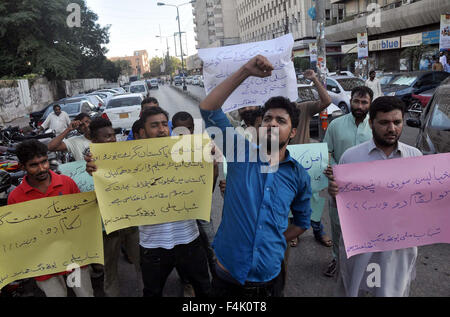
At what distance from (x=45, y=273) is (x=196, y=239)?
1.08 meters

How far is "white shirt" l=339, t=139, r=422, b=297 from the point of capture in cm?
247

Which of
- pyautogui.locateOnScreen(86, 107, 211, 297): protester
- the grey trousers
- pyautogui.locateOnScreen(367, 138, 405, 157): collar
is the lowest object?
the grey trousers

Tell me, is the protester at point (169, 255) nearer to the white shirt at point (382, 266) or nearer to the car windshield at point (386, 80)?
the white shirt at point (382, 266)

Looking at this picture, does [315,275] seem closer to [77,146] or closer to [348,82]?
[77,146]

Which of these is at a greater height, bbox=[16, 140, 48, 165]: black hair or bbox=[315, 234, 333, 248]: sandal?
bbox=[16, 140, 48, 165]: black hair

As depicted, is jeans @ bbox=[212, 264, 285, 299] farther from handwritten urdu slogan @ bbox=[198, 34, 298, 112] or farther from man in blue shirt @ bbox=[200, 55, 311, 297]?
handwritten urdu slogan @ bbox=[198, 34, 298, 112]

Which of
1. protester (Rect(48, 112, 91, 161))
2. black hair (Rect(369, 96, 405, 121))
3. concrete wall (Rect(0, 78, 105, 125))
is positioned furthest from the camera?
concrete wall (Rect(0, 78, 105, 125))

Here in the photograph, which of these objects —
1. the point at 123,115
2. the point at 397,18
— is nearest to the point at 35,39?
the point at 123,115

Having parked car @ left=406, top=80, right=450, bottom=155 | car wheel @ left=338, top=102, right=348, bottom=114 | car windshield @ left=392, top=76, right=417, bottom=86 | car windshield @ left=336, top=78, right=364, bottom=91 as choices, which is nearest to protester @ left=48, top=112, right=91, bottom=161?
parked car @ left=406, top=80, right=450, bottom=155

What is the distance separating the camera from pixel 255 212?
1.99 m

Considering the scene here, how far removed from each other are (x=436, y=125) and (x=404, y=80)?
11660 millimetres

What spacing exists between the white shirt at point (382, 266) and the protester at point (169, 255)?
99 cm

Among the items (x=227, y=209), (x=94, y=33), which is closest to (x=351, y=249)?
(x=227, y=209)

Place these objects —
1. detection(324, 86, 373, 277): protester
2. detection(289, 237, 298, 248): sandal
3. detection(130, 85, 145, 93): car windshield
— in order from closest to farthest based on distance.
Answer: detection(324, 86, 373, 277): protester
detection(289, 237, 298, 248): sandal
detection(130, 85, 145, 93): car windshield
